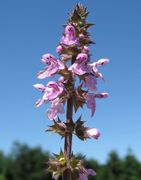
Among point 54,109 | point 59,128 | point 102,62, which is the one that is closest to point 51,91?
point 54,109

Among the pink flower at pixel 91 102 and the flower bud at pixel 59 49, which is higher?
the flower bud at pixel 59 49

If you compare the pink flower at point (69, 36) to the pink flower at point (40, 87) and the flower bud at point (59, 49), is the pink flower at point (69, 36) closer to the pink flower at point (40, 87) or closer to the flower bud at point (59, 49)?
the flower bud at point (59, 49)

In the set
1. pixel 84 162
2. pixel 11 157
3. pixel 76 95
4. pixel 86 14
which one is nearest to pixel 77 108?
pixel 76 95

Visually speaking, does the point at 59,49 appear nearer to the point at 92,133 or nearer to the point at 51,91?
the point at 51,91

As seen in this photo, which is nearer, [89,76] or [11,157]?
[89,76]

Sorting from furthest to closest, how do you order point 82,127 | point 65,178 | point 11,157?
point 11,157 → point 82,127 → point 65,178

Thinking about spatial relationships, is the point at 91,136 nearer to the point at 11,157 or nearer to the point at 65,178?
the point at 65,178

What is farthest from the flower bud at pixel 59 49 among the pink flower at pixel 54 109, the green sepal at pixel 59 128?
the green sepal at pixel 59 128
